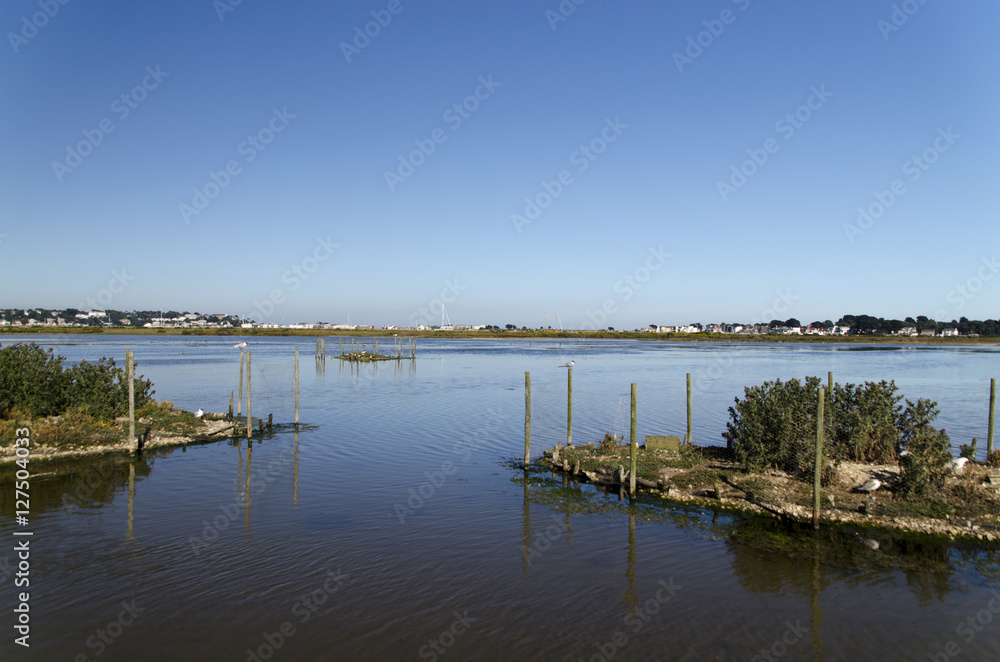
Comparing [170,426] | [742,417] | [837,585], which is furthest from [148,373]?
[837,585]

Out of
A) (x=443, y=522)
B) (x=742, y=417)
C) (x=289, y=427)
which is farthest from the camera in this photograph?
(x=289, y=427)

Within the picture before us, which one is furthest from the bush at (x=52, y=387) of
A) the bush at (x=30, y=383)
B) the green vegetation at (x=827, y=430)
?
the green vegetation at (x=827, y=430)

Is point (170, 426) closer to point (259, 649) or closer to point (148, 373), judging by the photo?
point (259, 649)

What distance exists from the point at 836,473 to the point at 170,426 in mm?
21127

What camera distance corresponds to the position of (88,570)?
10359 millimetres
